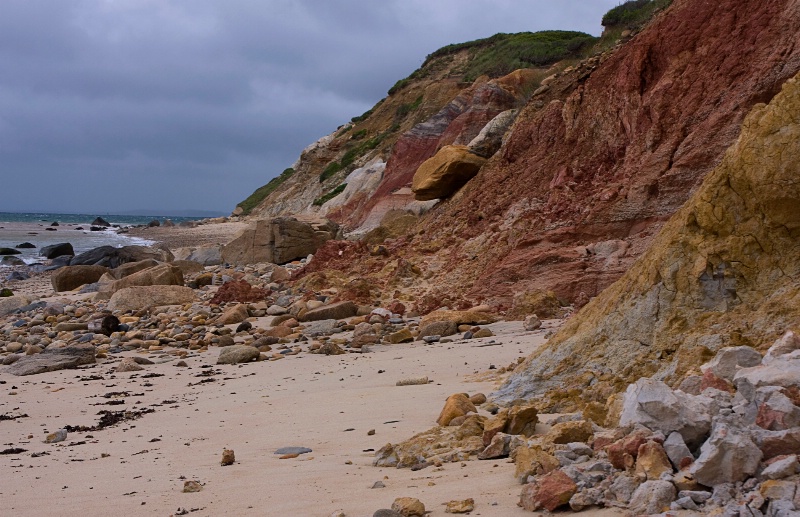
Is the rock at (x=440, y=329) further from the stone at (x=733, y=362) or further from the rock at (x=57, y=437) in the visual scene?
the stone at (x=733, y=362)

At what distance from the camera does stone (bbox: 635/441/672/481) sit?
9.78 ft

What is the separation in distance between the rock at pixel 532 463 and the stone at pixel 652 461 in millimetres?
402

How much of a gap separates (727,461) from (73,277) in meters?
20.7

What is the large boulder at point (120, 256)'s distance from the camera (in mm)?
26359

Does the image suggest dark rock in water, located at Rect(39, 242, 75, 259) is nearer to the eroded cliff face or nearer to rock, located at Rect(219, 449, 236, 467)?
rock, located at Rect(219, 449, 236, 467)

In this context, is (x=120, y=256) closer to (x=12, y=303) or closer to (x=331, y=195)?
(x=12, y=303)

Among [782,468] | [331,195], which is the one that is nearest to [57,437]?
[782,468]

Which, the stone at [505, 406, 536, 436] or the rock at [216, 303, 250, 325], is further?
the rock at [216, 303, 250, 325]

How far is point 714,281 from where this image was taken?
186 inches

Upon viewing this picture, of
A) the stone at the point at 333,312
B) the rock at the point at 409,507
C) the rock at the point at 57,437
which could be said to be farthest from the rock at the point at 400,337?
the rock at the point at 409,507

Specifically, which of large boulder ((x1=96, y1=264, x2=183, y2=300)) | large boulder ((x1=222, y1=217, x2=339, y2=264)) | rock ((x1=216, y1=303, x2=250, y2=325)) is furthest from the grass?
rock ((x1=216, y1=303, x2=250, y2=325))

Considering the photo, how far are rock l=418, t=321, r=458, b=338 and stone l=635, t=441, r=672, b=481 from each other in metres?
6.93

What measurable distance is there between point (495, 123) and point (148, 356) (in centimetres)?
978

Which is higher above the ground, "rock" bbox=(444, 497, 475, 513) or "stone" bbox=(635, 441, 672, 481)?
"stone" bbox=(635, 441, 672, 481)
